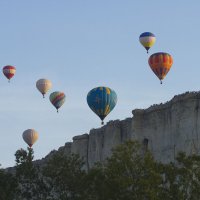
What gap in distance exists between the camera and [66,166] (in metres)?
49.0

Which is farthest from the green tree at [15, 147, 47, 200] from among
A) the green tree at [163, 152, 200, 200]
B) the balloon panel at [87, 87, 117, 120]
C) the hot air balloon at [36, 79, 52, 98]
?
A: the hot air balloon at [36, 79, 52, 98]

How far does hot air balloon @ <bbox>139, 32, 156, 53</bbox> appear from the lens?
73750 millimetres

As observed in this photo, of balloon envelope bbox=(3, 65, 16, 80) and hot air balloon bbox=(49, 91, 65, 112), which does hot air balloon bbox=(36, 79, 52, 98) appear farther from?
balloon envelope bbox=(3, 65, 16, 80)

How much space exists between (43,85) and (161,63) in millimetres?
23104

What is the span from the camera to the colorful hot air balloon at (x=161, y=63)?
216 ft

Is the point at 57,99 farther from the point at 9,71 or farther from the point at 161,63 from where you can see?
the point at 161,63

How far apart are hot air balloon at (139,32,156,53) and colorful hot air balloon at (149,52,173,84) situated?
298 inches

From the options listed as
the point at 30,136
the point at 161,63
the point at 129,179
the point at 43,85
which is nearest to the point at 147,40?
the point at 161,63

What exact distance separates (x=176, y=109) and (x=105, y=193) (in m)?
18.4

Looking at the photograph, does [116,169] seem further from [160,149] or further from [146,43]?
[146,43]

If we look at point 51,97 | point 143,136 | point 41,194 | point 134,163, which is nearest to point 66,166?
point 41,194

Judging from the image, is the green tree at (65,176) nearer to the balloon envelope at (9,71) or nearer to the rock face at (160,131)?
the rock face at (160,131)

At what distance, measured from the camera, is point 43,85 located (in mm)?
86312

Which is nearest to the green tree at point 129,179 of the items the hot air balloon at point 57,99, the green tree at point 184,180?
the green tree at point 184,180
